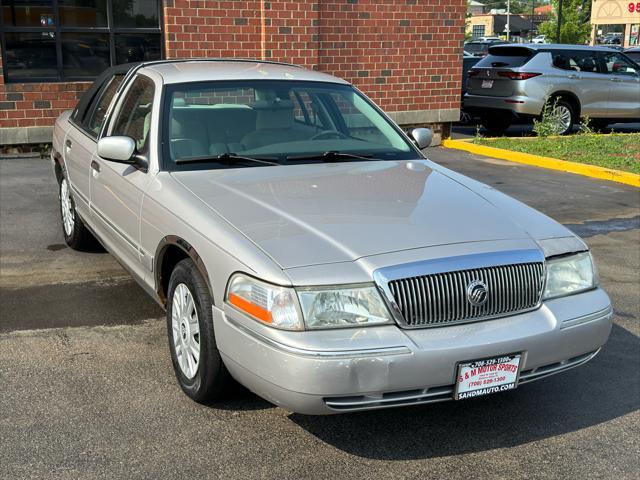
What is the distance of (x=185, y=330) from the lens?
13.3 ft

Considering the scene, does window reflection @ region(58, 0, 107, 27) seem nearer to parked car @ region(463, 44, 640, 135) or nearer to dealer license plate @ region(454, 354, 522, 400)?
parked car @ region(463, 44, 640, 135)

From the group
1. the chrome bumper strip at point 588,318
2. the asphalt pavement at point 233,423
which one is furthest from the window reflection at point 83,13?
the chrome bumper strip at point 588,318

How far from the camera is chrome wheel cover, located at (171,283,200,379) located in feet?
13.0

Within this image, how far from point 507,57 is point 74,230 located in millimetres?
11041

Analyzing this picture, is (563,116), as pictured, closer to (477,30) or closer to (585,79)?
(585,79)

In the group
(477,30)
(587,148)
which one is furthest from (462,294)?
(477,30)

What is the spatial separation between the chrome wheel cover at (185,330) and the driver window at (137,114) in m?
1.11

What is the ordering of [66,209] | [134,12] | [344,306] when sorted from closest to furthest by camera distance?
[344,306] → [66,209] → [134,12]

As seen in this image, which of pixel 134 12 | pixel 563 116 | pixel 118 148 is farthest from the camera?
pixel 563 116

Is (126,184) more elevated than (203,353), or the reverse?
(126,184)

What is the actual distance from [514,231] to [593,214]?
538cm

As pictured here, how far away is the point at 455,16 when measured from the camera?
1403cm

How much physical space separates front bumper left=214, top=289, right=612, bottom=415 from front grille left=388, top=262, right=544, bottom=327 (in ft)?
0.16

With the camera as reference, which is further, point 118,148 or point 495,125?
point 495,125
